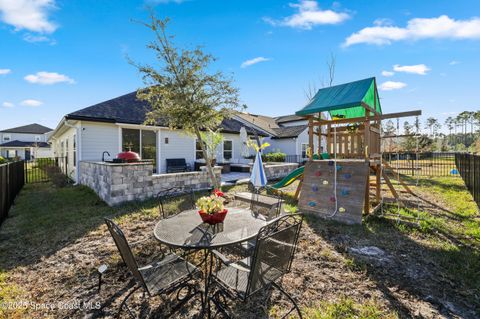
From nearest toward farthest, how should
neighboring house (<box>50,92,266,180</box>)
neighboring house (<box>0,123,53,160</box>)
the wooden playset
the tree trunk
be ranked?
the wooden playset, the tree trunk, neighboring house (<box>50,92,266,180</box>), neighboring house (<box>0,123,53,160</box>)

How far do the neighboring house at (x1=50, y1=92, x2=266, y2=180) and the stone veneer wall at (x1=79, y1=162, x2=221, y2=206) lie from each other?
1791mm

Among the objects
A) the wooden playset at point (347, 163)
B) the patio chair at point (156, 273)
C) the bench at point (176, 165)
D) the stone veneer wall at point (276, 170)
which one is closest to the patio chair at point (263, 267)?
the patio chair at point (156, 273)

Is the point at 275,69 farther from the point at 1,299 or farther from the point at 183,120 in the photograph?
the point at 1,299

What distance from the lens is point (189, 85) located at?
20.9ft

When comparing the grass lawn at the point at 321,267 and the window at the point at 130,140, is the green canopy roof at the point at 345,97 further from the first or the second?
the window at the point at 130,140

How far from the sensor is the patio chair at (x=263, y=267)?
72.7 inches

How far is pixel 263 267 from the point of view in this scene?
200cm

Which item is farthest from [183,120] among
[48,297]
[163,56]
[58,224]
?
[48,297]

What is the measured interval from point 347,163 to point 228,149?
402 inches

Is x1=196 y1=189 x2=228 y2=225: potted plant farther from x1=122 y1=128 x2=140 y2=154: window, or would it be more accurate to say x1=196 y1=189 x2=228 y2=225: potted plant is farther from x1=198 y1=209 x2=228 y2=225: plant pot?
x1=122 y1=128 x2=140 y2=154: window

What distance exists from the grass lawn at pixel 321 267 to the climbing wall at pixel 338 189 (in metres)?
0.31

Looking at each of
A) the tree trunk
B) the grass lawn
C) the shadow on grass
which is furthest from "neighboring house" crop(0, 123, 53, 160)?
the shadow on grass

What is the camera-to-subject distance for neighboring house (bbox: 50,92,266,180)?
9.24m

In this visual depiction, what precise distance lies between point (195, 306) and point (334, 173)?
431cm
